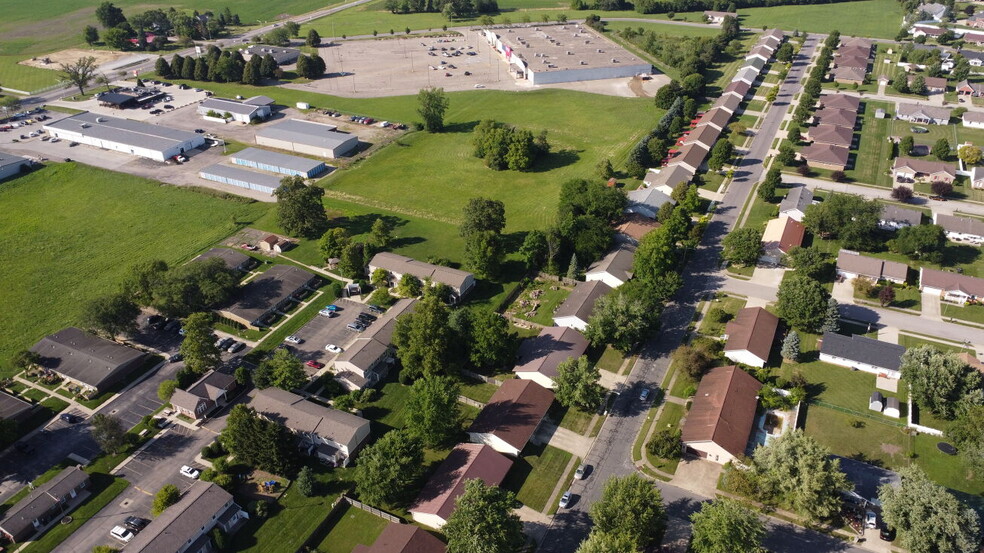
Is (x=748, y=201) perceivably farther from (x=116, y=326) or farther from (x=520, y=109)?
(x=116, y=326)

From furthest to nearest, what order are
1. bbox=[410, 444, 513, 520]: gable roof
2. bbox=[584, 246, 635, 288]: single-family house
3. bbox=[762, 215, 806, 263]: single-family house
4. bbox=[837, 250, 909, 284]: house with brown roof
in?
bbox=[762, 215, 806, 263]: single-family house → bbox=[837, 250, 909, 284]: house with brown roof → bbox=[584, 246, 635, 288]: single-family house → bbox=[410, 444, 513, 520]: gable roof

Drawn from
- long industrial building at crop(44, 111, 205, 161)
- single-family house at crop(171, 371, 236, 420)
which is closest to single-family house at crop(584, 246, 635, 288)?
single-family house at crop(171, 371, 236, 420)

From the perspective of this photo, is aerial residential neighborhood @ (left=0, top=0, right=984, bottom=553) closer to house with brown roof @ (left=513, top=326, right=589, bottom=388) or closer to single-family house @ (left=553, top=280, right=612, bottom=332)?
house with brown roof @ (left=513, top=326, right=589, bottom=388)

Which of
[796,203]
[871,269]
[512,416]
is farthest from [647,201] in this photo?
[512,416]

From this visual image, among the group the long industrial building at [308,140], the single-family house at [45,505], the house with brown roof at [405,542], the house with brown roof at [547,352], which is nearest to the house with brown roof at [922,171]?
the house with brown roof at [547,352]

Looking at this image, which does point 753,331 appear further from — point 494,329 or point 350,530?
point 350,530

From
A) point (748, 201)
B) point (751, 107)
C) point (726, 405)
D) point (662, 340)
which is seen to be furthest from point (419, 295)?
point (751, 107)
